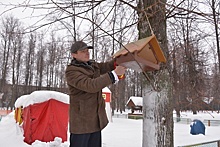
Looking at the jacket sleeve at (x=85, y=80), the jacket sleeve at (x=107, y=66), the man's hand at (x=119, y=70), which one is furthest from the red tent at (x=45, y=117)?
the man's hand at (x=119, y=70)

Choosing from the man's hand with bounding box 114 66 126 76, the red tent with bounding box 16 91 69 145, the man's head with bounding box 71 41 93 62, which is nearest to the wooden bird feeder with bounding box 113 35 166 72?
the man's hand with bounding box 114 66 126 76

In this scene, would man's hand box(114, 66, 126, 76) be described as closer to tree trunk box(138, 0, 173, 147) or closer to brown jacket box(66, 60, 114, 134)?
brown jacket box(66, 60, 114, 134)

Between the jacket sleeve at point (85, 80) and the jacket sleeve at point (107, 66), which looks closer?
the jacket sleeve at point (85, 80)

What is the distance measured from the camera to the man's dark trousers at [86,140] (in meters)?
1.79

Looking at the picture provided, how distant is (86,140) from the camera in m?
1.80

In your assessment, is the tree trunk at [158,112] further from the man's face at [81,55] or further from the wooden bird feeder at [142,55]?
the man's face at [81,55]

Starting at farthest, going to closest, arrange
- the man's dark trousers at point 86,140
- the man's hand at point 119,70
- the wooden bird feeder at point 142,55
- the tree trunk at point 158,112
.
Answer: the tree trunk at point 158,112
the man's dark trousers at point 86,140
the man's hand at point 119,70
the wooden bird feeder at point 142,55

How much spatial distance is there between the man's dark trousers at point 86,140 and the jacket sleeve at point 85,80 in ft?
1.38

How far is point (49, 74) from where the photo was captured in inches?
1214

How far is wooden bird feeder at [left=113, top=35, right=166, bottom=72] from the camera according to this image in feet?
5.18

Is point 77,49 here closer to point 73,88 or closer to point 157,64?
point 73,88

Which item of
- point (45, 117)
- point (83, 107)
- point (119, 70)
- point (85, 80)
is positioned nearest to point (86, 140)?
point (83, 107)

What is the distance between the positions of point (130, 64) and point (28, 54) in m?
29.3

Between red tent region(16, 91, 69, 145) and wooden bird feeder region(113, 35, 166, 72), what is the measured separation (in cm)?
561
